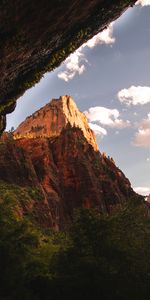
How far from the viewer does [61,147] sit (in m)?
75.9

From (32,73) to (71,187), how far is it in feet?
181

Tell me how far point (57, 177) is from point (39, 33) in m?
59.1

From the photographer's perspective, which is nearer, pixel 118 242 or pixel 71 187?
pixel 118 242

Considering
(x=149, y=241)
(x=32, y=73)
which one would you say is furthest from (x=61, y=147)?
(x=32, y=73)

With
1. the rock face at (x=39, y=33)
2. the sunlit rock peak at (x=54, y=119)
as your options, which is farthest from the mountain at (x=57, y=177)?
the sunlit rock peak at (x=54, y=119)

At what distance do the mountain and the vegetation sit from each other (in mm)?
20160

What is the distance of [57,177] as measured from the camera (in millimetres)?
71188

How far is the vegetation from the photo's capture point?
24500 millimetres

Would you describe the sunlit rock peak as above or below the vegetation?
above

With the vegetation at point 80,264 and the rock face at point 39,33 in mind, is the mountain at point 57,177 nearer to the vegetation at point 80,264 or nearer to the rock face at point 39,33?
the vegetation at point 80,264

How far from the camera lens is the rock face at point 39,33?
10664mm

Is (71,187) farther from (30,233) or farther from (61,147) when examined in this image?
(30,233)

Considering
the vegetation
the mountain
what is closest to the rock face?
the vegetation

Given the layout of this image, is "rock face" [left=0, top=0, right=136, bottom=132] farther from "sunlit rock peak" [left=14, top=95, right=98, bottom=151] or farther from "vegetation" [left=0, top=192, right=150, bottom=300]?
"sunlit rock peak" [left=14, top=95, right=98, bottom=151]
